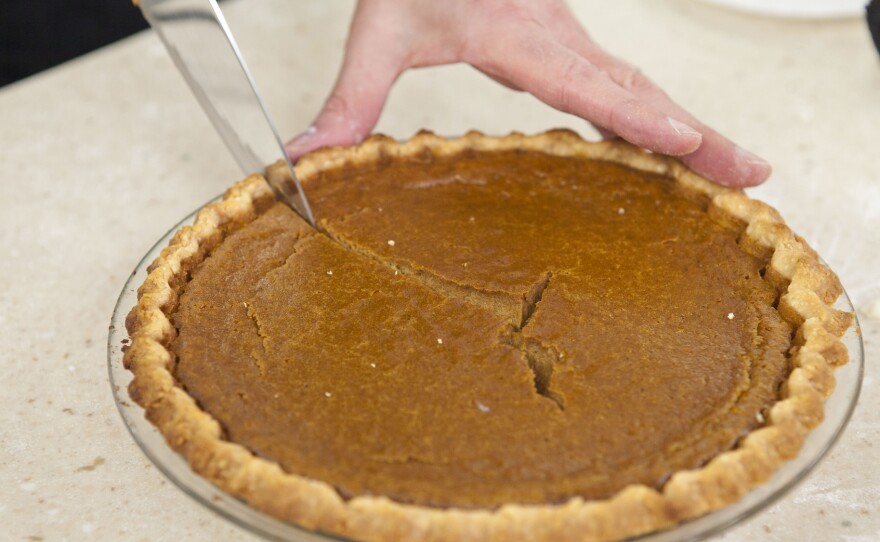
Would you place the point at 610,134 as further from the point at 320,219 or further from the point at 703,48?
the point at 703,48

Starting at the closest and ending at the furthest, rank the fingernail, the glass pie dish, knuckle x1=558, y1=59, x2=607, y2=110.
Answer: the glass pie dish
the fingernail
knuckle x1=558, y1=59, x2=607, y2=110

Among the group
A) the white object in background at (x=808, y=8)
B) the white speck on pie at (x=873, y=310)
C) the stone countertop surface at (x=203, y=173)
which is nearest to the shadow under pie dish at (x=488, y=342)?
the stone countertop surface at (x=203, y=173)

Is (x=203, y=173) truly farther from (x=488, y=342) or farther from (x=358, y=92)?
(x=488, y=342)

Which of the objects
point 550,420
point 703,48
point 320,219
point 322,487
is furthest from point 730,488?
point 703,48

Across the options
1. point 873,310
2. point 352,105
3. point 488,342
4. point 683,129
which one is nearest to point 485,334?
point 488,342

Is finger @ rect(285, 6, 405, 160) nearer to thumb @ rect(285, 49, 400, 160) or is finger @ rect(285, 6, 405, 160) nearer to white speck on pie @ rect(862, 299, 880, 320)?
thumb @ rect(285, 49, 400, 160)

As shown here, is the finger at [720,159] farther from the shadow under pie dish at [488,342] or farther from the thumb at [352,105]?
the thumb at [352,105]

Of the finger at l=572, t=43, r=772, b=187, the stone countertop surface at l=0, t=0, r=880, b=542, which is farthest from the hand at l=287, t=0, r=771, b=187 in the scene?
the stone countertop surface at l=0, t=0, r=880, b=542

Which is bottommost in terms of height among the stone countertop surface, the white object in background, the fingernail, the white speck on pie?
the stone countertop surface
